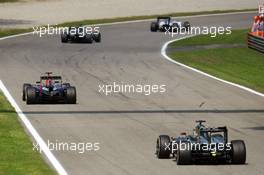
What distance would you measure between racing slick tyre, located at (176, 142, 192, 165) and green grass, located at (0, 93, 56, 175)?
7.97 ft

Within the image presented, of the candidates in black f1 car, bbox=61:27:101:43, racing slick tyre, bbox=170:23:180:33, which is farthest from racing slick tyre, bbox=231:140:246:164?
racing slick tyre, bbox=170:23:180:33

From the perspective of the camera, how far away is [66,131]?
→ 868 inches

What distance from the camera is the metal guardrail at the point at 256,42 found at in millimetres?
46875

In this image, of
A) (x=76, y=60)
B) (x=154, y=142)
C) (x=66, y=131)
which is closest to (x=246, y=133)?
(x=154, y=142)

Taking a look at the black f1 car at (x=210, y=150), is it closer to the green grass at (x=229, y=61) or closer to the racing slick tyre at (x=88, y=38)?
the green grass at (x=229, y=61)

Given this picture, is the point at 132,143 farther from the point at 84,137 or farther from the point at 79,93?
the point at 79,93

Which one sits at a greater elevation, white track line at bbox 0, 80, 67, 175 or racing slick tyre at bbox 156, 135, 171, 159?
racing slick tyre at bbox 156, 135, 171, 159

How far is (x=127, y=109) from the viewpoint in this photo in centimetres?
2644

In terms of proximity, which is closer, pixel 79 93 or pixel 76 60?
pixel 79 93

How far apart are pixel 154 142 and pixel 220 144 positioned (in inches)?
132

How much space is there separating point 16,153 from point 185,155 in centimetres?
390

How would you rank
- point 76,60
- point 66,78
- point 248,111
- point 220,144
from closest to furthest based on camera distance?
point 220,144 → point 248,111 → point 66,78 → point 76,60

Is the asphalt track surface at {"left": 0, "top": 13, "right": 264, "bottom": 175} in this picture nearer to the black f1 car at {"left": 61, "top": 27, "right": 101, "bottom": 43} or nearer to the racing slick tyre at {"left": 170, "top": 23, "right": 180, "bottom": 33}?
the black f1 car at {"left": 61, "top": 27, "right": 101, "bottom": 43}

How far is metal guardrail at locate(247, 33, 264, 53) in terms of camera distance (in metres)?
46.9
